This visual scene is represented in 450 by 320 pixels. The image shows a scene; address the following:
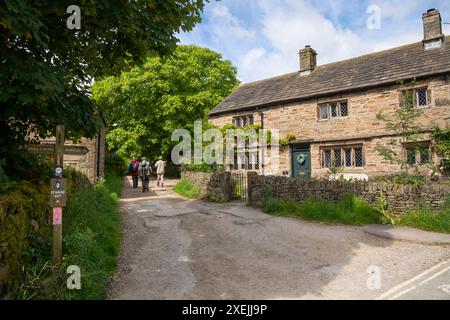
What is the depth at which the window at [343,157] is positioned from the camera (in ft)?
50.2

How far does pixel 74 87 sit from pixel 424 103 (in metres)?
14.3

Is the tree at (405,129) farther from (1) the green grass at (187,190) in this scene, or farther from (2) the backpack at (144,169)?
(2) the backpack at (144,169)

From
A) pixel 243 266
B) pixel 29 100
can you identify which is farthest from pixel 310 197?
pixel 29 100

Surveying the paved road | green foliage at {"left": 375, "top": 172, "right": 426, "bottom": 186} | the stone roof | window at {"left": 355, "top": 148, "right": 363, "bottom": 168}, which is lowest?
the paved road

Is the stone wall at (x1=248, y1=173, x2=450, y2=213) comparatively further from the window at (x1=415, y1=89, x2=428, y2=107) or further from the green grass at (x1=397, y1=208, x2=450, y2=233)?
the window at (x1=415, y1=89, x2=428, y2=107)

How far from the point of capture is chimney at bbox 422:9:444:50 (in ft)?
47.8

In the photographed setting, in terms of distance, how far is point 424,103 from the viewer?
13672 mm

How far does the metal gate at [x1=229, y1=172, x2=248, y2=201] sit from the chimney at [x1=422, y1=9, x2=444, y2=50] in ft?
37.1

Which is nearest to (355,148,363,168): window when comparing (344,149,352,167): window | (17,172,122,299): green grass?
(344,149,352,167): window

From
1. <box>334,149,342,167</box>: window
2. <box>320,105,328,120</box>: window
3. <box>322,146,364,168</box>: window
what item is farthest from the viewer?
<box>320,105,328,120</box>: window

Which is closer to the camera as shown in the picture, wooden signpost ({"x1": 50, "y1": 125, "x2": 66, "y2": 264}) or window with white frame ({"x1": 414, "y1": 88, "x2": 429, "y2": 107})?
wooden signpost ({"x1": 50, "y1": 125, "x2": 66, "y2": 264})

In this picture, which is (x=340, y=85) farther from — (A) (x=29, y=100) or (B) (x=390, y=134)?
(A) (x=29, y=100)

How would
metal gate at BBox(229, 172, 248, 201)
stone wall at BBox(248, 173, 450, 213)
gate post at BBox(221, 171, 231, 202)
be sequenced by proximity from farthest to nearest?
metal gate at BBox(229, 172, 248, 201), gate post at BBox(221, 171, 231, 202), stone wall at BBox(248, 173, 450, 213)

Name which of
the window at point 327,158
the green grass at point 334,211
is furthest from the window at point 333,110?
the green grass at point 334,211
